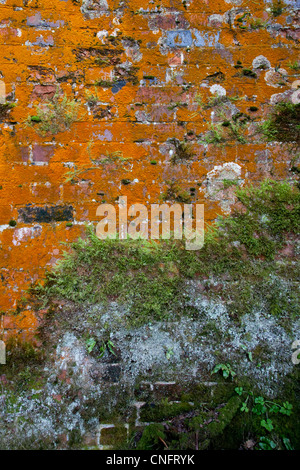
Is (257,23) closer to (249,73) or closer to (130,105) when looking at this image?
(249,73)

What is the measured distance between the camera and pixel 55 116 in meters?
2.08

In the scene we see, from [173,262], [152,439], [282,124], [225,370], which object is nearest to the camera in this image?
[152,439]

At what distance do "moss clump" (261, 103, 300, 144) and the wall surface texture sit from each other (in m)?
0.06

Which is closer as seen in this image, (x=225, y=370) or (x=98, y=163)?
(x=225, y=370)

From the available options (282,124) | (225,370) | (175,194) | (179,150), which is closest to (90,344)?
(225,370)

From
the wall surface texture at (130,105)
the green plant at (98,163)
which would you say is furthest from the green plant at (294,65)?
the green plant at (98,163)

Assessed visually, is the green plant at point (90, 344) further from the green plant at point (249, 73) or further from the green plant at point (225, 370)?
the green plant at point (249, 73)

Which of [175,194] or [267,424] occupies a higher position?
[175,194]

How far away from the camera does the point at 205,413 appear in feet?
6.16

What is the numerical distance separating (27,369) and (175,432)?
114cm

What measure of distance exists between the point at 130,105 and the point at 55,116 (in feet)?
1.95

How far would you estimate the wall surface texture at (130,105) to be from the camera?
2062 millimetres

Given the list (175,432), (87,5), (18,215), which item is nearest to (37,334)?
(18,215)

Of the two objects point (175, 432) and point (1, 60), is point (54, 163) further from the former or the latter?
point (175, 432)
